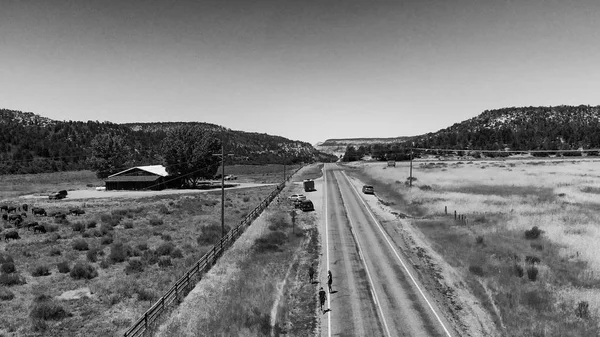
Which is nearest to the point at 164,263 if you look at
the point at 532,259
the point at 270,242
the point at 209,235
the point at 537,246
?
the point at 209,235

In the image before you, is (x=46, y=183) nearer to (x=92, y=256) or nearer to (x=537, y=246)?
(x=92, y=256)

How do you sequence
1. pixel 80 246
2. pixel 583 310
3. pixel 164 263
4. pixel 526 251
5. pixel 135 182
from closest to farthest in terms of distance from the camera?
pixel 583 310, pixel 164 263, pixel 526 251, pixel 80 246, pixel 135 182

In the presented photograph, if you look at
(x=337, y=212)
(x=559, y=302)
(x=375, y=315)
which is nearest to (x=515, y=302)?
(x=559, y=302)

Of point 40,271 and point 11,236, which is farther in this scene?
point 11,236

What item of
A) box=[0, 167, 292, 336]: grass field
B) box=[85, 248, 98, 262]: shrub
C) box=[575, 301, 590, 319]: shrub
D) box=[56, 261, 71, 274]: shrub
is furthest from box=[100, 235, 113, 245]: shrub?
box=[575, 301, 590, 319]: shrub

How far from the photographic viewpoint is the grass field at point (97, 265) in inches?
819

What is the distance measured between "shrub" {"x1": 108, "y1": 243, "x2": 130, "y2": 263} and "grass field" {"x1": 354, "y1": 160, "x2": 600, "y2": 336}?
2816cm

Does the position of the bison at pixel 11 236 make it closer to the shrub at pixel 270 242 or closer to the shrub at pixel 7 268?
the shrub at pixel 7 268

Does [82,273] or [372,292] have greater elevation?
[82,273]

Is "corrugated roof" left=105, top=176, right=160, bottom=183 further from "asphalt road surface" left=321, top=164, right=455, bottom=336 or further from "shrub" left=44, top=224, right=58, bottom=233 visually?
"asphalt road surface" left=321, top=164, right=455, bottom=336

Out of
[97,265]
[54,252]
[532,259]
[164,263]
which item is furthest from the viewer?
[54,252]

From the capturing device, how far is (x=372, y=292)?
24.2 metres

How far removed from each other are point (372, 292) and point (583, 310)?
11666mm

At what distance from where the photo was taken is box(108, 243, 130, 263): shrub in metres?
31.7
